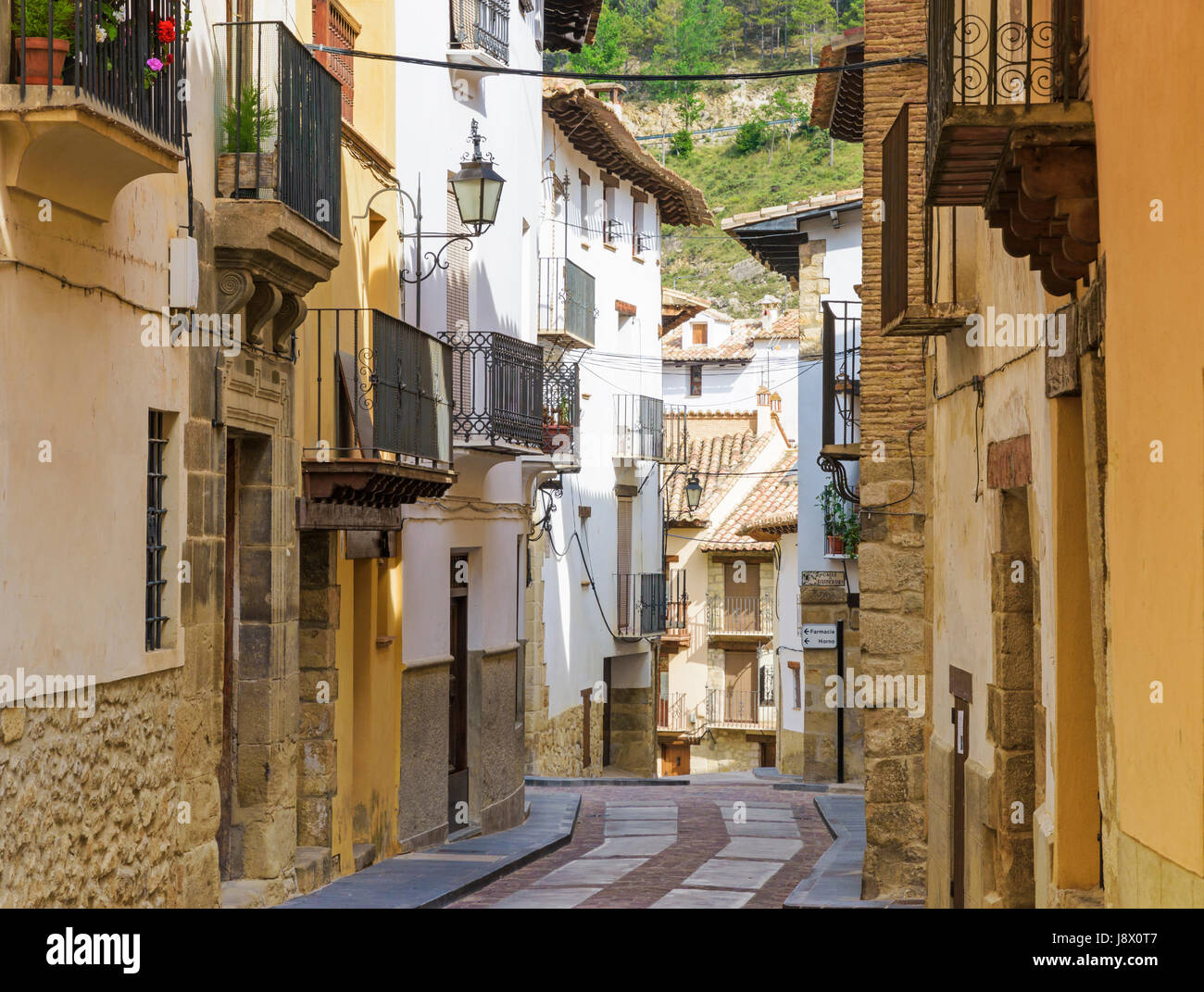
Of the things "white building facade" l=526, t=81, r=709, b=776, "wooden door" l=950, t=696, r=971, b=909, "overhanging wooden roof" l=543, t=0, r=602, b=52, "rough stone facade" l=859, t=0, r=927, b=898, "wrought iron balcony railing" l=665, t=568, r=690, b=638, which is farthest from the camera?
"wrought iron balcony railing" l=665, t=568, r=690, b=638

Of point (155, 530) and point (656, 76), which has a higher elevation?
point (656, 76)

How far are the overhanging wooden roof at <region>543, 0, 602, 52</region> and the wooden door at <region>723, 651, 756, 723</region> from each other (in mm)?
21731

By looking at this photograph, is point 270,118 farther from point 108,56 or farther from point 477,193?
point 477,193

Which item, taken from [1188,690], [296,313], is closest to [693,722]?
[296,313]

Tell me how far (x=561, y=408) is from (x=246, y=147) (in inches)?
541

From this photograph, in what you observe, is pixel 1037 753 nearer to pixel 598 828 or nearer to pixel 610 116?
pixel 598 828

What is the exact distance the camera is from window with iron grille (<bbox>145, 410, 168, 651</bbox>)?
9.66 metres

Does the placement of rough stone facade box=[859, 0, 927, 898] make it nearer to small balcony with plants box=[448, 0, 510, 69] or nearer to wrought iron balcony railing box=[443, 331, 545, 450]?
wrought iron balcony railing box=[443, 331, 545, 450]

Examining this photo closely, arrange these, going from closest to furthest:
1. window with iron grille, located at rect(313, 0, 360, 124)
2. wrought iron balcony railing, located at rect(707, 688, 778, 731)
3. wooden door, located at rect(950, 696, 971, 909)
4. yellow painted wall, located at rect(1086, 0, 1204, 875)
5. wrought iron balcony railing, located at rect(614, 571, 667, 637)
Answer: yellow painted wall, located at rect(1086, 0, 1204, 875)
wooden door, located at rect(950, 696, 971, 909)
window with iron grille, located at rect(313, 0, 360, 124)
wrought iron balcony railing, located at rect(614, 571, 667, 637)
wrought iron balcony railing, located at rect(707, 688, 778, 731)

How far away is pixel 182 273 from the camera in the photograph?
9844 millimetres

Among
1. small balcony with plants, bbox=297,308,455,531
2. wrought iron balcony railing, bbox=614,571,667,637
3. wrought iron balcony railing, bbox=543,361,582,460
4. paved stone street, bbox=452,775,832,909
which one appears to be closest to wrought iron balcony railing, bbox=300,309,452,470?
small balcony with plants, bbox=297,308,455,531

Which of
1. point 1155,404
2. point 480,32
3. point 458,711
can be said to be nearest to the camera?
point 1155,404

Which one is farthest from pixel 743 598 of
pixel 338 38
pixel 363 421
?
pixel 363 421

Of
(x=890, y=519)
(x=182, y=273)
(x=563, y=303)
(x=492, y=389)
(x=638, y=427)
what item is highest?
(x=563, y=303)
